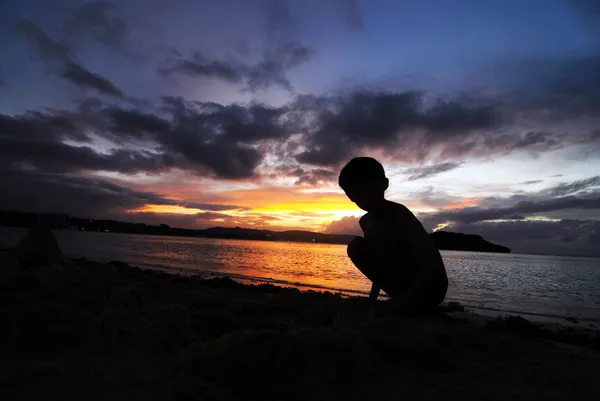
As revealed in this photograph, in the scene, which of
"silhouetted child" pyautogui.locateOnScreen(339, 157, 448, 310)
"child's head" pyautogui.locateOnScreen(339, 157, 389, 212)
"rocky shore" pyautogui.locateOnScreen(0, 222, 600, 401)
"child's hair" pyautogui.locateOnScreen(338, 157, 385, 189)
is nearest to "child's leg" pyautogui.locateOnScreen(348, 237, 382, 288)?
"silhouetted child" pyautogui.locateOnScreen(339, 157, 448, 310)

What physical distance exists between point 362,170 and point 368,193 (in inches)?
15.3

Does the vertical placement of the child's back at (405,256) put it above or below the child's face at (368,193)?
below

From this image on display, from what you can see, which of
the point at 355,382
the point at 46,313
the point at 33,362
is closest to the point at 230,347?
the point at 355,382

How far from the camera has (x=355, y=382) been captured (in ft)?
8.71

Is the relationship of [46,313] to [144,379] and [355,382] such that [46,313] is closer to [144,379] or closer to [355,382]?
[144,379]

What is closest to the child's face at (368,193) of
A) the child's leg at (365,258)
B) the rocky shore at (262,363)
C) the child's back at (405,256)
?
the child's back at (405,256)

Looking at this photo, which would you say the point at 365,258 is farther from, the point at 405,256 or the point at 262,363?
the point at 262,363

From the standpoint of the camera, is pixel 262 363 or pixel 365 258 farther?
pixel 365 258

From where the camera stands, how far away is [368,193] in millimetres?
5723

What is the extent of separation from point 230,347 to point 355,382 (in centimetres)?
99

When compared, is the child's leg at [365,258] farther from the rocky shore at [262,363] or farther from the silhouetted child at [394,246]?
the rocky shore at [262,363]

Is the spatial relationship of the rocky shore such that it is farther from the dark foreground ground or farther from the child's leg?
the child's leg

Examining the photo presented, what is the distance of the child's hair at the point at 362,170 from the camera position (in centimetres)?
562

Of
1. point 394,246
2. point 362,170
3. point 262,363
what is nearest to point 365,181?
point 362,170
